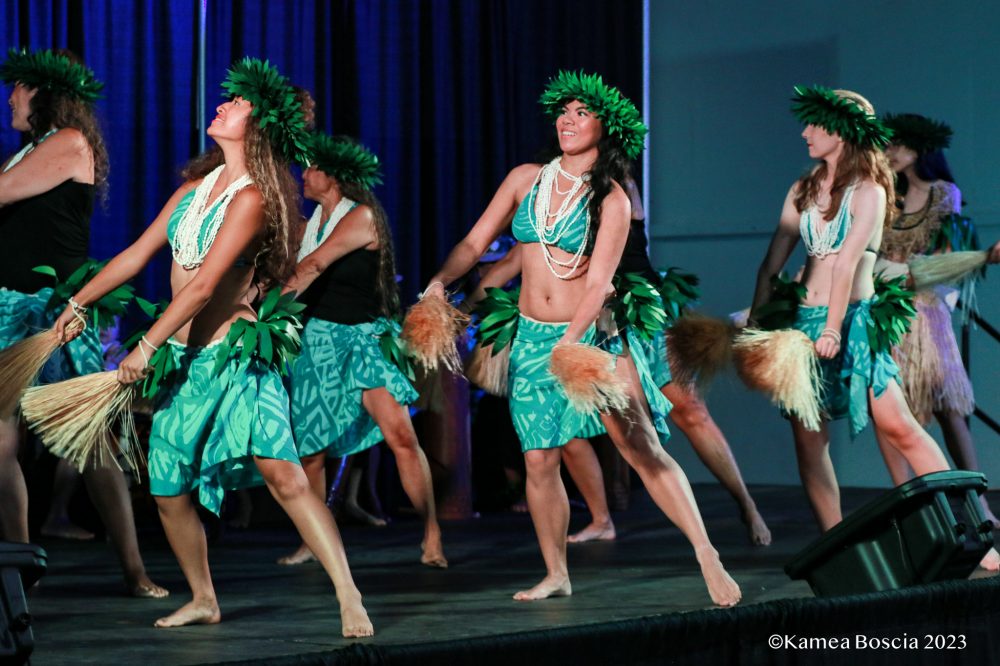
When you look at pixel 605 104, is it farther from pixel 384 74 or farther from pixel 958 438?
pixel 384 74

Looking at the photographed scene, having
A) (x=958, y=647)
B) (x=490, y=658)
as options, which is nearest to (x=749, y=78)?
(x=958, y=647)

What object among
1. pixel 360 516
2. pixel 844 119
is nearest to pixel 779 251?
pixel 844 119

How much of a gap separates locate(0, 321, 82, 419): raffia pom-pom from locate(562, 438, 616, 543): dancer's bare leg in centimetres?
230

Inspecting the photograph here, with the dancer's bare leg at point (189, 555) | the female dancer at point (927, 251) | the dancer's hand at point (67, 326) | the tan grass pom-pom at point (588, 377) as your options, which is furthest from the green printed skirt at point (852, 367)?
the dancer's hand at point (67, 326)

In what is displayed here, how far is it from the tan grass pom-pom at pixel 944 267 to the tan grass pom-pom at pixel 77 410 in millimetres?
3088

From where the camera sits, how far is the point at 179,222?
382 cm

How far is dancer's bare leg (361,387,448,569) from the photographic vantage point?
5309mm

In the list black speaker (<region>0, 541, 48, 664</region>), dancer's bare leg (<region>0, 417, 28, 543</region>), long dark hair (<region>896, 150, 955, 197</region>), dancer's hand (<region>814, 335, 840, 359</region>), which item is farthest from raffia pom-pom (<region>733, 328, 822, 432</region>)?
black speaker (<region>0, 541, 48, 664</region>)

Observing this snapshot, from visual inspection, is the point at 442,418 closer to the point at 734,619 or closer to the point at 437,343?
the point at 437,343

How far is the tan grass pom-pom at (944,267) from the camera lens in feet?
18.2

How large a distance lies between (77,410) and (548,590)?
57.0 inches

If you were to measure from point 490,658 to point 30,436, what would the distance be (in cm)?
438

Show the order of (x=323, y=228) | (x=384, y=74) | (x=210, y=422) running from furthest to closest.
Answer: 1. (x=384, y=74)
2. (x=323, y=228)
3. (x=210, y=422)

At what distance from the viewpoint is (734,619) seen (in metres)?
2.61
